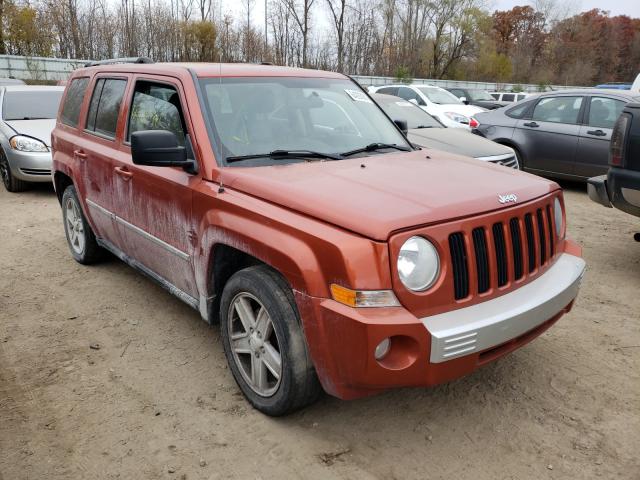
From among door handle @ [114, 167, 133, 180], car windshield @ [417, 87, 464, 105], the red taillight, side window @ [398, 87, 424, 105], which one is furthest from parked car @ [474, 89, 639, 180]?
door handle @ [114, 167, 133, 180]

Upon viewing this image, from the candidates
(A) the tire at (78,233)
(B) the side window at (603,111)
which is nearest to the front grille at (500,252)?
(A) the tire at (78,233)

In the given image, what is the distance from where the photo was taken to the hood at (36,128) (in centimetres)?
858

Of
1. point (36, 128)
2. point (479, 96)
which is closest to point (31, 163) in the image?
point (36, 128)

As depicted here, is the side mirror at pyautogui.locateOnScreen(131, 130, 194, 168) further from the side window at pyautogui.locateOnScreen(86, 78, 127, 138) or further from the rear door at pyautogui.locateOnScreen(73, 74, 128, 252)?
the side window at pyautogui.locateOnScreen(86, 78, 127, 138)

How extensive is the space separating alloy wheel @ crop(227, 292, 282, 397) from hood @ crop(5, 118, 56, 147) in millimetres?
6740

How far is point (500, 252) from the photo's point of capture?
8.93 feet

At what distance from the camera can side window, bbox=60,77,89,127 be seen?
495 cm

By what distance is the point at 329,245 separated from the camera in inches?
96.3

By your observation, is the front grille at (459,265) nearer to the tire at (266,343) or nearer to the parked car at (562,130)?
the tire at (266,343)

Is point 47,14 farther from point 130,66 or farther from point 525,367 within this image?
point 525,367

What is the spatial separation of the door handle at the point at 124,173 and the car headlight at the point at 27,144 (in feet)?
17.0

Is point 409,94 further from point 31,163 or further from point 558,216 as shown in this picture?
point 558,216

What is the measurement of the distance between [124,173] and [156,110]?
1.77 feet

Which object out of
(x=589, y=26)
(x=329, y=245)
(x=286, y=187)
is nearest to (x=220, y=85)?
(x=286, y=187)
